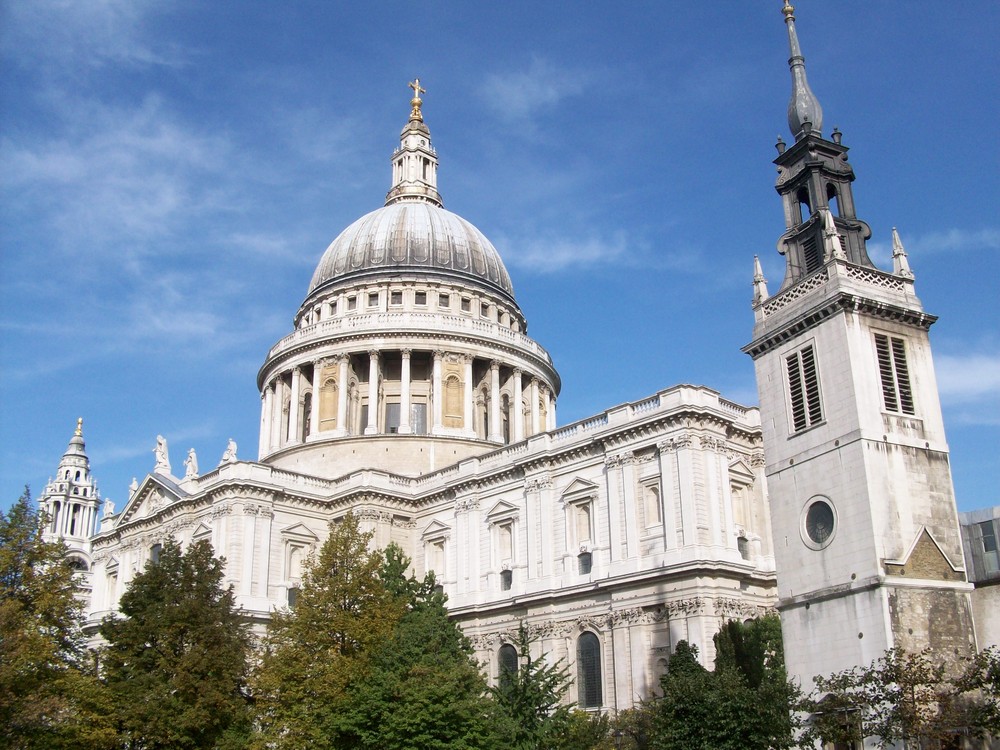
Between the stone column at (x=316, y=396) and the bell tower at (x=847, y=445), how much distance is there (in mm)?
38134

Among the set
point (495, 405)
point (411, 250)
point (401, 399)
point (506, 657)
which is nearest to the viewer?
point (506, 657)

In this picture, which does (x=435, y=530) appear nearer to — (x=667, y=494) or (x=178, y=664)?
(x=667, y=494)

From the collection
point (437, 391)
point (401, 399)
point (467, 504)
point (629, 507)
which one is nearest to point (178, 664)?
point (629, 507)

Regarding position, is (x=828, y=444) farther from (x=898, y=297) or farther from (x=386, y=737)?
(x=386, y=737)

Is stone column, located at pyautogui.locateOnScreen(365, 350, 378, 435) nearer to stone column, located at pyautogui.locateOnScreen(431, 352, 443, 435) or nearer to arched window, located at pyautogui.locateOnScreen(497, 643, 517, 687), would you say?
stone column, located at pyautogui.locateOnScreen(431, 352, 443, 435)

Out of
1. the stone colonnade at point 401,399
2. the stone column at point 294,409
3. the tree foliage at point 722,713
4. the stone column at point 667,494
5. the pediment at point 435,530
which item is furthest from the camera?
the stone column at point 294,409

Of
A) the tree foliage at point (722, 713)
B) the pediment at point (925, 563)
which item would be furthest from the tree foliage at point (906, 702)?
the pediment at point (925, 563)

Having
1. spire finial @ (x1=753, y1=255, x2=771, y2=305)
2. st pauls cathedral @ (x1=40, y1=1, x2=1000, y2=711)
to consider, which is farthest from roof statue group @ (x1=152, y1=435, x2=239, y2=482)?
spire finial @ (x1=753, y1=255, x2=771, y2=305)

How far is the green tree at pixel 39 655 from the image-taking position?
30.1 meters

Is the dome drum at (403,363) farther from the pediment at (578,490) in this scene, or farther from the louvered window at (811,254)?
the louvered window at (811,254)

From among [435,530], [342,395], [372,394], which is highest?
[372,394]

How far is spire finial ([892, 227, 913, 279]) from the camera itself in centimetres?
3369

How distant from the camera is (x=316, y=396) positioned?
225 ft

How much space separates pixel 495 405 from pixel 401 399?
6.14 m
